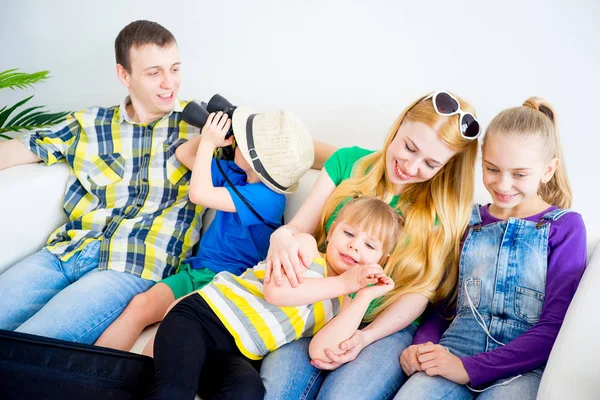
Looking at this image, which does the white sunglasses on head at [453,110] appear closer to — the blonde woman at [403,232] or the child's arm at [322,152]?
the blonde woman at [403,232]

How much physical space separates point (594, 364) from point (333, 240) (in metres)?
0.67

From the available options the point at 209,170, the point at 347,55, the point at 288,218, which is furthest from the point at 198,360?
the point at 347,55

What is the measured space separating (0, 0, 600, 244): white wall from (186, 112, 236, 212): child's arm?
447mm

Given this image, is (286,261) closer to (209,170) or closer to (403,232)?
(403,232)

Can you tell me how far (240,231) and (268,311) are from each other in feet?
1.49

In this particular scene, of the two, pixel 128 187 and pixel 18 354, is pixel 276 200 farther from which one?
pixel 18 354

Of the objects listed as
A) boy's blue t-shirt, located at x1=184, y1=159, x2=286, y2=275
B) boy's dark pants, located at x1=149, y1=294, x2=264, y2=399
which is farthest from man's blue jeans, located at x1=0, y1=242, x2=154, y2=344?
boy's dark pants, located at x1=149, y1=294, x2=264, y2=399

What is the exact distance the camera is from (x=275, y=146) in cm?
175

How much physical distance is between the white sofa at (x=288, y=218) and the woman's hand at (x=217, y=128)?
339 mm

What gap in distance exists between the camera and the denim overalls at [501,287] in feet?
4.88

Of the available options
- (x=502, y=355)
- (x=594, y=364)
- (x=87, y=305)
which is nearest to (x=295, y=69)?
(x=87, y=305)

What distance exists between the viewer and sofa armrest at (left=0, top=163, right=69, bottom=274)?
1826 mm

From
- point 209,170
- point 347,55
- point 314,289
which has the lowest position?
point 314,289

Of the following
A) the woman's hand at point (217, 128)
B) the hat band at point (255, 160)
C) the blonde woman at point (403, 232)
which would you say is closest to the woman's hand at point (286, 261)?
the blonde woman at point (403, 232)
